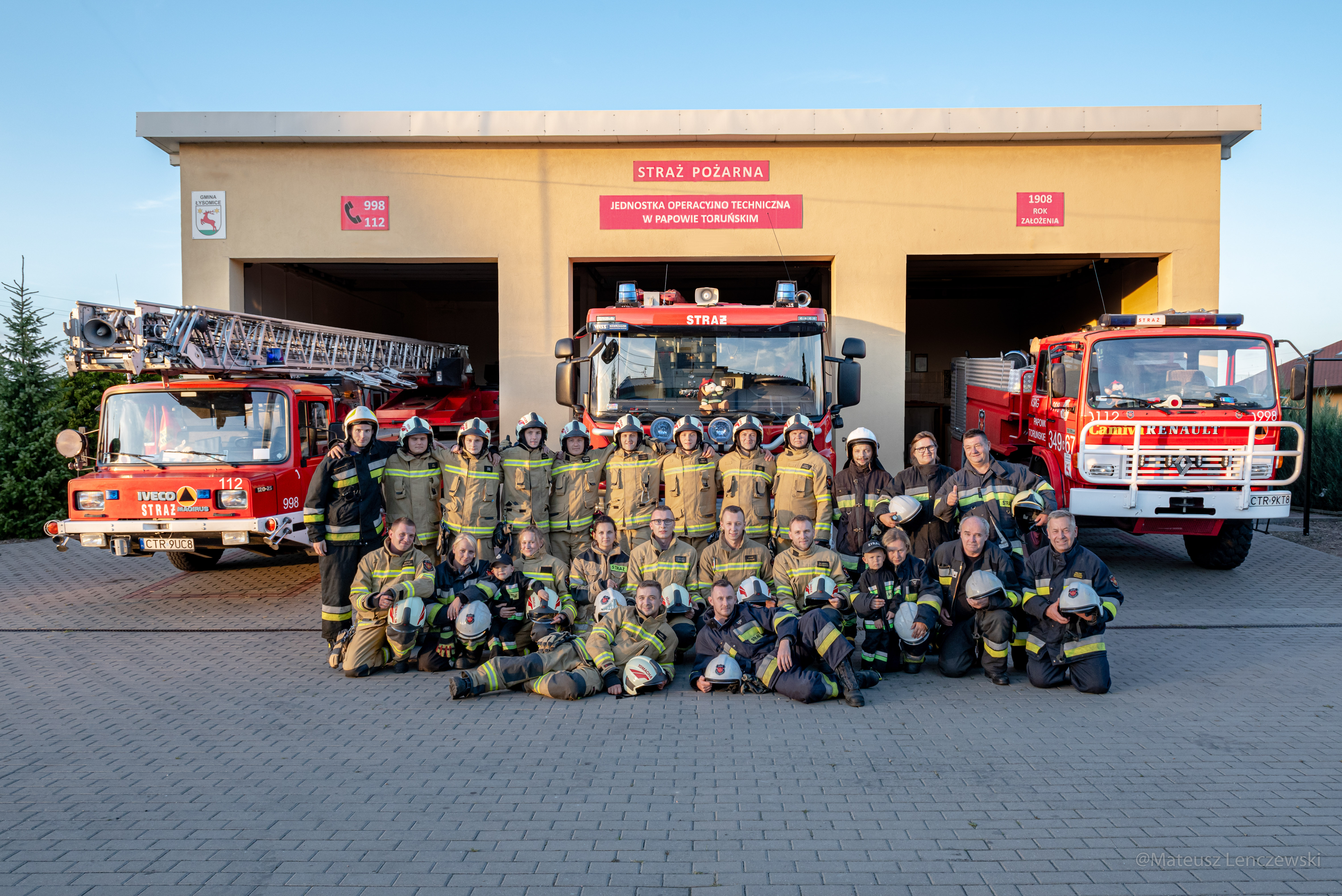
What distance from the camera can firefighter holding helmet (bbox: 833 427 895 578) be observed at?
21.9 ft

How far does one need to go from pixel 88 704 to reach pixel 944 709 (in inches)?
210

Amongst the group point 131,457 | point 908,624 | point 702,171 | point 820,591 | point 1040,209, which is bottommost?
point 908,624

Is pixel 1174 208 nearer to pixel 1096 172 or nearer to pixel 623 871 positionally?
pixel 1096 172

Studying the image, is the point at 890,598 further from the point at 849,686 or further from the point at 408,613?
the point at 408,613

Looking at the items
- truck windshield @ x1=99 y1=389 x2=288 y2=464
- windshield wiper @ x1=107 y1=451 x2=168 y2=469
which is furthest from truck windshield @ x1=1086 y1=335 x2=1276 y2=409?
windshield wiper @ x1=107 y1=451 x2=168 y2=469

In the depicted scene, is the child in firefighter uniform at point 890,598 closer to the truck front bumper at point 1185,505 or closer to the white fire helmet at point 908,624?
the white fire helmet at point 908,624

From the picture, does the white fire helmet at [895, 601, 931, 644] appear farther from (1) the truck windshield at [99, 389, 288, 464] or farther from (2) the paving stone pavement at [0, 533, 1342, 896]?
(1) the truck windshield at [99, 389, 288, 464]

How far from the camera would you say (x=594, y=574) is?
6121mm

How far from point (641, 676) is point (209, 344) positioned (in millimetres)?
5311

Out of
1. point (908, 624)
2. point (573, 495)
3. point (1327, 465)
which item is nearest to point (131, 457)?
point (573, 495)

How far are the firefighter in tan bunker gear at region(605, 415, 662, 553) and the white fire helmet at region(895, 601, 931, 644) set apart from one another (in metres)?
2.18

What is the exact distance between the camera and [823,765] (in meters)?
4.25

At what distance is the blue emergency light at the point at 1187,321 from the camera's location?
8305mm

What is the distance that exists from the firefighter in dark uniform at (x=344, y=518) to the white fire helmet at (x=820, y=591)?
324 cm
